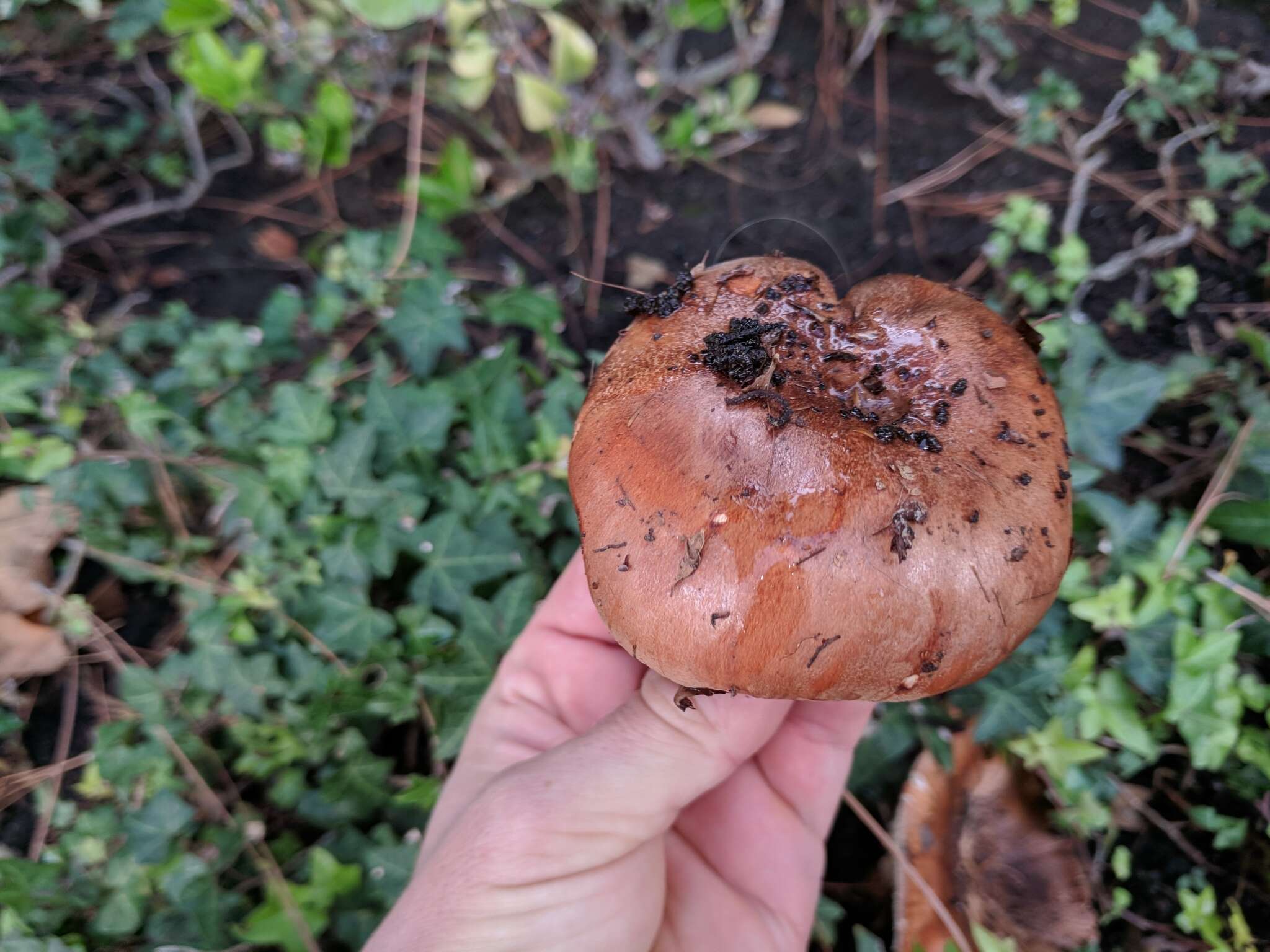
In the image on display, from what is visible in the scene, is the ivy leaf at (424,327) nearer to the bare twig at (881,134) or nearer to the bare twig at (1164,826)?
the bare twig at (881,134)

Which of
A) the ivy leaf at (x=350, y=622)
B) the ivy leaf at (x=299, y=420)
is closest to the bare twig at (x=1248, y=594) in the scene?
the ivy leaf at (x=350, y=622)

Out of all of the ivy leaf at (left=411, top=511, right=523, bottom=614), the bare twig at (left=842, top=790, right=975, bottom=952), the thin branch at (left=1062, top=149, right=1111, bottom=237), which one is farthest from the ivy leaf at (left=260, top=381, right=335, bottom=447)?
the thin branch at (left=1062, top=149, right=1111, bottom=237)

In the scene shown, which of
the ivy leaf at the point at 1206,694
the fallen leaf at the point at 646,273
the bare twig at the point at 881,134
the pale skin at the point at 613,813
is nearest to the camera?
the pale skin at the point at 613,813

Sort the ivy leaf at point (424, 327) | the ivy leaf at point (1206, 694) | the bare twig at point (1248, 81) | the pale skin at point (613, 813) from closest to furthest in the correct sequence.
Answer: the pale skin at point (613, 813) < the ivy leaf at point (1206, 694) < the ivy leaf at point (424, 327) < the bare twig at point (1248, 81)

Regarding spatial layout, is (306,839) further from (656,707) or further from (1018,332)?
(1018,332)

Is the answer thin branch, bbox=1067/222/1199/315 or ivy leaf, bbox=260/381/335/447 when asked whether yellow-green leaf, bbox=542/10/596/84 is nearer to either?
ivy leaf, bbox=260/381/335/447

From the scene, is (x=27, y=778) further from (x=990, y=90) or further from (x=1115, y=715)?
(x=990, y=90)

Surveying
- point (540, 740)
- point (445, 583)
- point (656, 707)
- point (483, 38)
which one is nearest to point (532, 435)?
point (445, 583)

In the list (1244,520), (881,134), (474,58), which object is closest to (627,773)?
(1244,520)
